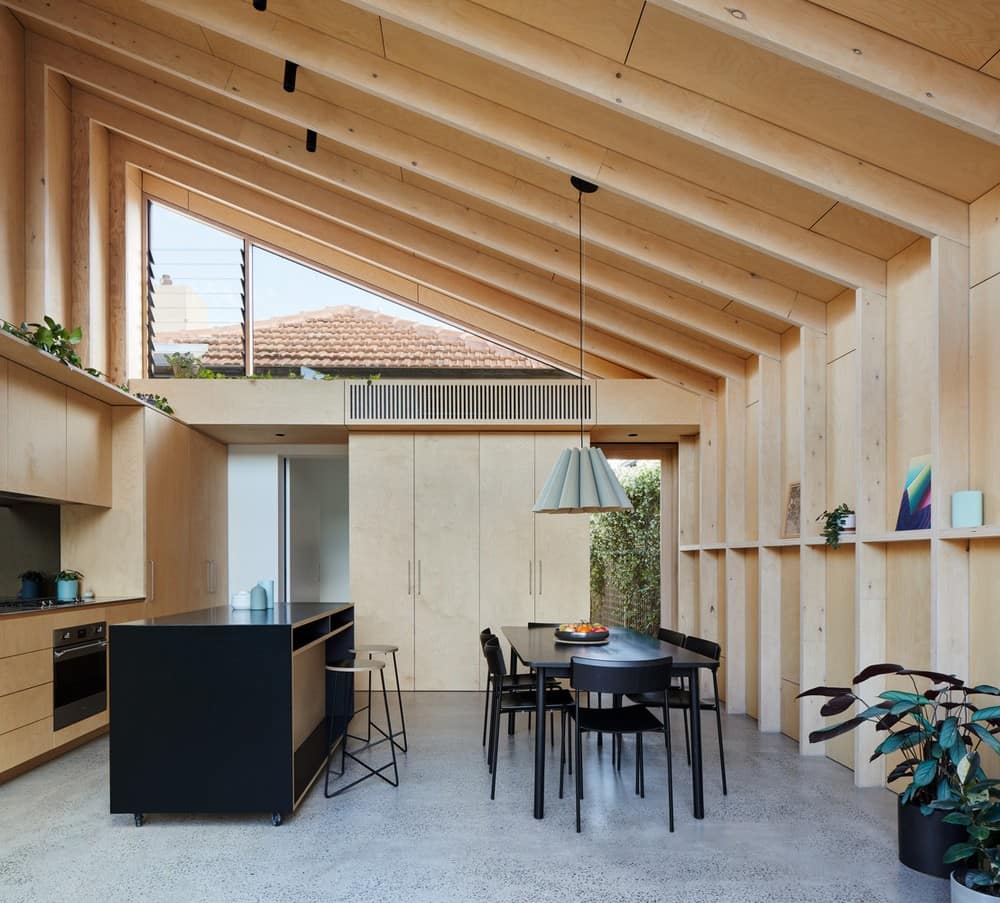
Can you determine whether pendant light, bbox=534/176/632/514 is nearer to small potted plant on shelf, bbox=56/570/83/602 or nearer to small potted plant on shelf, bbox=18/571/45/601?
small potted plant on shelf, bbox=56/570/83/602

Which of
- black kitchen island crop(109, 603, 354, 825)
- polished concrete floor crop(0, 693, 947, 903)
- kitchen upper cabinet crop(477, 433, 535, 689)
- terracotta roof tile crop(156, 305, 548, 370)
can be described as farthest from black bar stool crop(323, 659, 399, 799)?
terracotta roof tile crop(156, 305, 548, 370)

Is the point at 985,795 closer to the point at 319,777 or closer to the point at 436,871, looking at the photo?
the point at 436,871

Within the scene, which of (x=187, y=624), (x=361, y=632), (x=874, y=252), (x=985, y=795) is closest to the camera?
(x=985, y=795)

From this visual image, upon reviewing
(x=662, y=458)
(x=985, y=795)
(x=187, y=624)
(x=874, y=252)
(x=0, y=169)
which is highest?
(x=0, y=169)

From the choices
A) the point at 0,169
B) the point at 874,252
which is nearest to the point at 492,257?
the point at 874,252

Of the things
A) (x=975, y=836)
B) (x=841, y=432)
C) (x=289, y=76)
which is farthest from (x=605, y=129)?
(x=975, y=836)

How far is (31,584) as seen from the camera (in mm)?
6141

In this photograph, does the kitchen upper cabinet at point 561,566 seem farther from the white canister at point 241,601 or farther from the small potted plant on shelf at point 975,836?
the small potted plant on shelf at point 975,836

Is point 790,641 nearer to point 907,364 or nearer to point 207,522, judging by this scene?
point 907,364

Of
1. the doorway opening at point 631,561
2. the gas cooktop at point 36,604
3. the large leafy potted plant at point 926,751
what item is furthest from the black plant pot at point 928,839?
the doorway opening at point 631,561

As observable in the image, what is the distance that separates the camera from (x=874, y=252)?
4.59 meters

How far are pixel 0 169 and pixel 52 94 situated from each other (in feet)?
3.34

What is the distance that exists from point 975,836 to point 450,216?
4.50 m

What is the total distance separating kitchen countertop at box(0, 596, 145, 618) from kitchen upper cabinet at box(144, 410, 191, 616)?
0.27 metres
